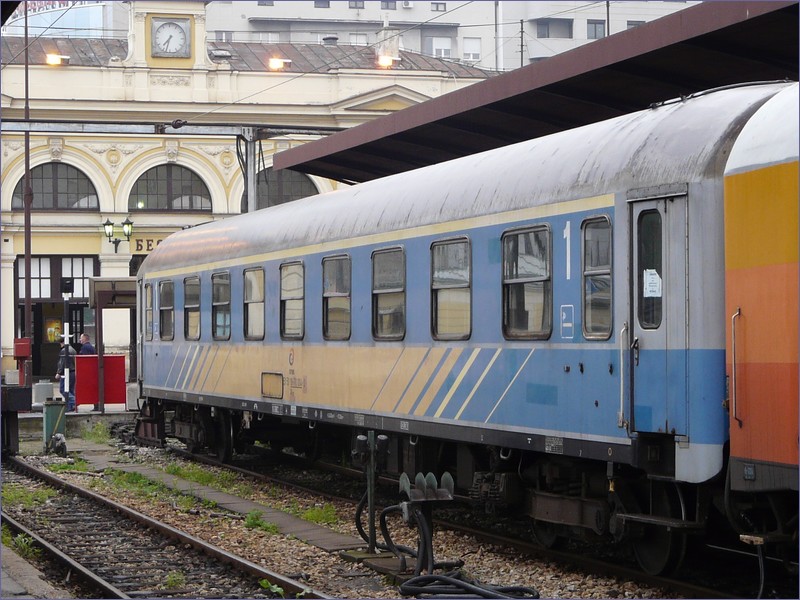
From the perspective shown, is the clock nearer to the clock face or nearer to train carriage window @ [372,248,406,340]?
the clock face

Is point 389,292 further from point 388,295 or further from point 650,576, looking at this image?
point 650,576

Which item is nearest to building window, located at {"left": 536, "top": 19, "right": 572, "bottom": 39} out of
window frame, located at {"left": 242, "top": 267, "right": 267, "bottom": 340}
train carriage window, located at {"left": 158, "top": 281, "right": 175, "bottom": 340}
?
train carriage window, located at {"left": 158, "top": 281, "right": 175, "bottom": 340}

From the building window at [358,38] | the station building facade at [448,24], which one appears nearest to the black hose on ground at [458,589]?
the station building facade at [448,24]

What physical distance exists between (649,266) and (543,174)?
68.5 inches

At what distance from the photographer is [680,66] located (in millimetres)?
13430

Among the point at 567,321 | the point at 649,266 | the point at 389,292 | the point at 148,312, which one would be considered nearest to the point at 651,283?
the point at 649,266

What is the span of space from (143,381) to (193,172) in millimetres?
21467

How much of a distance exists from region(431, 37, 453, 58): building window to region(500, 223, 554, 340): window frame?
243ft

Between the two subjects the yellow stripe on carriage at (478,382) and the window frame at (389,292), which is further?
the window frame at (389,292)

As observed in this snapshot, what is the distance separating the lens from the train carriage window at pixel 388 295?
43.0ft

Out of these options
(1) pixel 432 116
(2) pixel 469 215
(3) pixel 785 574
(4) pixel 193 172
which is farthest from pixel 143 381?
(4) pixel 193 172

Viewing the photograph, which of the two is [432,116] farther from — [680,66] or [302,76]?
[302,76]

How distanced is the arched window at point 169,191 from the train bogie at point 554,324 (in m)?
26.9

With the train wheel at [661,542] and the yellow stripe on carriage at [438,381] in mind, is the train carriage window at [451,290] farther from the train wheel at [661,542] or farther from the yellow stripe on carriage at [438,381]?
the train wheel at [661,542]
